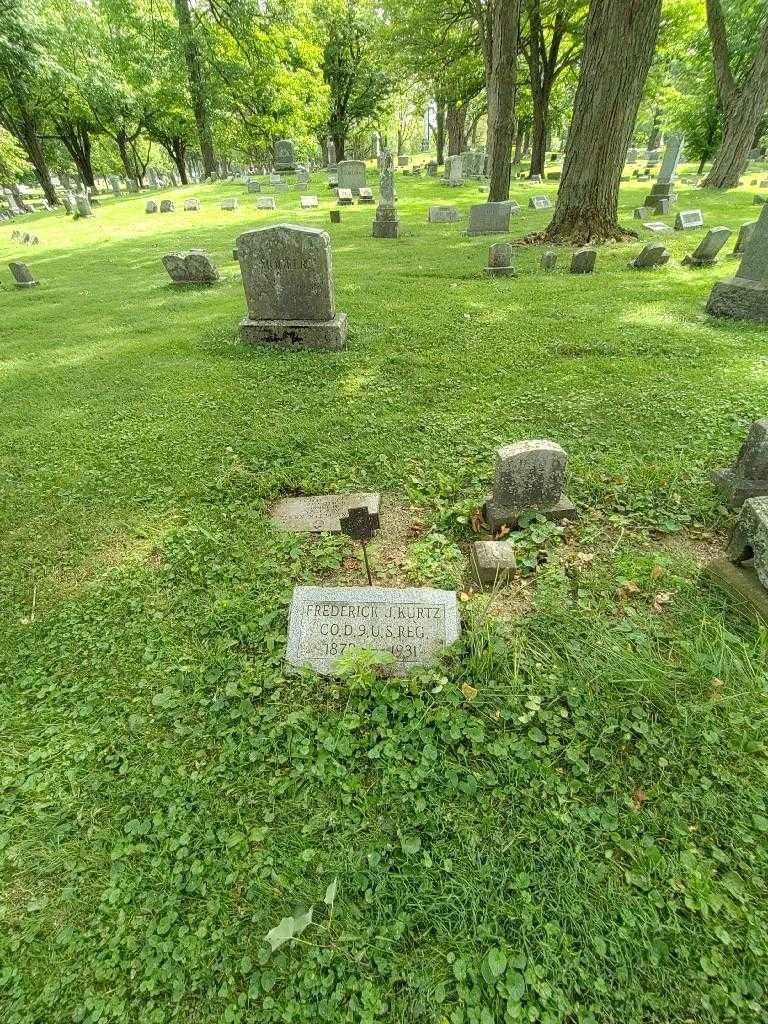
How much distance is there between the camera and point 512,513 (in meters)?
3.53

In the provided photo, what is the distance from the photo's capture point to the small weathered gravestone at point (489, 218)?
12.6 m

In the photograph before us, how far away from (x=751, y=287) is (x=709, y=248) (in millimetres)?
3260

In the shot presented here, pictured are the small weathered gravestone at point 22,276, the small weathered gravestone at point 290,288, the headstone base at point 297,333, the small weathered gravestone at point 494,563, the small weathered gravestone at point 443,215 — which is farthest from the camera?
the small weathered gravestone at point 443,215

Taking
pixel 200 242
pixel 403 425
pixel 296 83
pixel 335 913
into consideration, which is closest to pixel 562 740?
pixel 335 913

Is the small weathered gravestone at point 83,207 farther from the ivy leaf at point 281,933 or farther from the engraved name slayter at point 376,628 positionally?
the ivy leaf at point 281,933

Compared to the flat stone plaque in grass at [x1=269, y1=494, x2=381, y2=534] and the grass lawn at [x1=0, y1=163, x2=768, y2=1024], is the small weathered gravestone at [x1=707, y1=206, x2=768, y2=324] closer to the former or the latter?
the grass lawn at [x1=0, y1=163, x2=768, y2=1024]

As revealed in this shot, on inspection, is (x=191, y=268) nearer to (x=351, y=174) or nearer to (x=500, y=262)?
(x=500, y=262)

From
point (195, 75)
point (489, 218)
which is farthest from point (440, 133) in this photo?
point (489, 218)

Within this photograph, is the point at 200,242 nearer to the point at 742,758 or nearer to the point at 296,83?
the point at 742,758

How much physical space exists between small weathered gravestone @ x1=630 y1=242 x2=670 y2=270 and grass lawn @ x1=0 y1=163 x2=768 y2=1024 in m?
5.10

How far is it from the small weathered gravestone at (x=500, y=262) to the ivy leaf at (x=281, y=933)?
9946 mm

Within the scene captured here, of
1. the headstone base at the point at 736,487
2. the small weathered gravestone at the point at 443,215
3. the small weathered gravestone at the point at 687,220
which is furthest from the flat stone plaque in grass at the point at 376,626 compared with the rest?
the small weathered gravestone at the point at 443,215

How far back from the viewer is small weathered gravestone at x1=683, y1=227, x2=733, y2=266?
29.0 feet

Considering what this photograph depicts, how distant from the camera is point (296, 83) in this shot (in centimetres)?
2473
